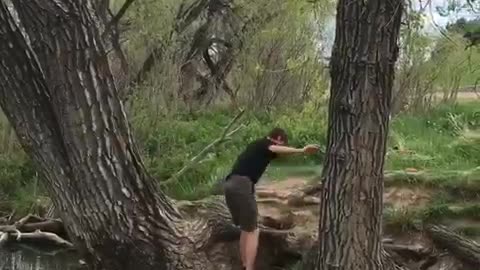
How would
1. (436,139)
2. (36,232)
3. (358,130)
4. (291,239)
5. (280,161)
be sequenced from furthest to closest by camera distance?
(436,139)
(280,161)
(36,232)
(291,239)
(358,130)

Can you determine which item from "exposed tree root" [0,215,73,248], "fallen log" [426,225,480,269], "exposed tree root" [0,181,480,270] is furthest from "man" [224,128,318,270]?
"exposed tree root" [0,215,73,248]

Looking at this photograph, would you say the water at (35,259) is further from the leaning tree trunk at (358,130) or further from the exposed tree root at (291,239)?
the leaning tree trunk at (358,130)

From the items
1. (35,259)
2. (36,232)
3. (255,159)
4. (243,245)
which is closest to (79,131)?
(255,159)

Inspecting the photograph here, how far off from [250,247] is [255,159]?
0.95 metres

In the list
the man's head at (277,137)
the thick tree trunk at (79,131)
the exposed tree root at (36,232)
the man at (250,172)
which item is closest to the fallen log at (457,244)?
the man at (250,172)

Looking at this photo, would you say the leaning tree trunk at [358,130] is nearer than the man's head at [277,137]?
Yes

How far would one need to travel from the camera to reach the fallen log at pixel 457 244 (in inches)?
342

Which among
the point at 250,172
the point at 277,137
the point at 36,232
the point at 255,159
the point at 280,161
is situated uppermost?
the point at 277,137

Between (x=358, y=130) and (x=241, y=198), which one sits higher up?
(x=358, y=130)

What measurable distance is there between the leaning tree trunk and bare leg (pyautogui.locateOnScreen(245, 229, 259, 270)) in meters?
1.24

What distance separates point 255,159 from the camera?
25.9ft

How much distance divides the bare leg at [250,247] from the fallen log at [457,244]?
1902 millimetres

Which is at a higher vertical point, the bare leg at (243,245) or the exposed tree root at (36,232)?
the bare leg at (243,245)

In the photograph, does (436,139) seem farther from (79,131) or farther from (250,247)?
(79,131)
